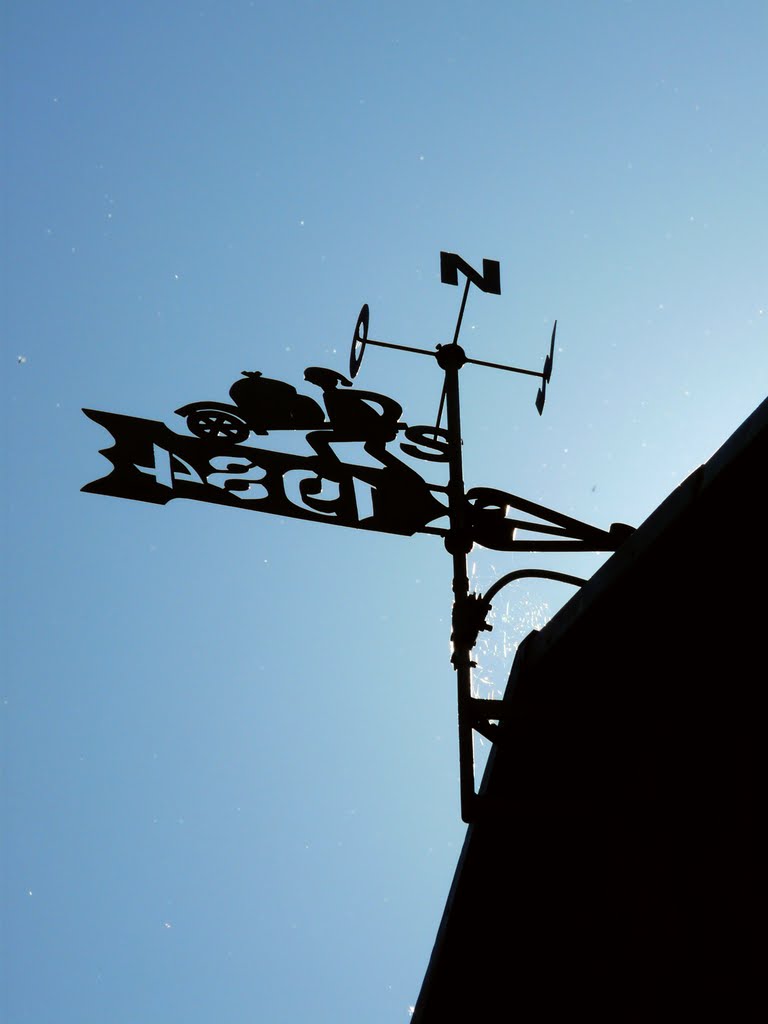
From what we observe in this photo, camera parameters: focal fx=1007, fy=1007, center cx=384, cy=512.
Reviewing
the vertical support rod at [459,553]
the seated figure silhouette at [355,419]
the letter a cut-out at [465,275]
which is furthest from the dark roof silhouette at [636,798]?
the letter a cut-out at [465,275]

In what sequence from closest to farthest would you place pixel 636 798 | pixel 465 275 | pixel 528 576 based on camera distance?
pixel 636 798 < pixel 528 576 < pixel 465 275

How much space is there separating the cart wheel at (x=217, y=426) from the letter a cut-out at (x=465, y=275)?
5.26 feet

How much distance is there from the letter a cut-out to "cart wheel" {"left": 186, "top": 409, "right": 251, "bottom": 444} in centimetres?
160

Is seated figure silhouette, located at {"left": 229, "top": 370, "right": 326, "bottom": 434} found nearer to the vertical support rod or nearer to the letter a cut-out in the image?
the vertical support rod

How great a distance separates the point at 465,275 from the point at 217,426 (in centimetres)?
178

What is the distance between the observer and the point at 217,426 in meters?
4.00

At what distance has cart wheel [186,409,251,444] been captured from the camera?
3.97 meters

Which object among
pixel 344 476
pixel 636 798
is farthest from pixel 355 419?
pixel 636 798

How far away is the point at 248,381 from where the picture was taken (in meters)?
4.12

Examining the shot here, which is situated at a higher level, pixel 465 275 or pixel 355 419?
pixel 465 275

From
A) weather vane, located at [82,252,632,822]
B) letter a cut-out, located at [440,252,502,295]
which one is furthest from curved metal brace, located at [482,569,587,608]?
letter a cut-out, located at [440,252,502,295]

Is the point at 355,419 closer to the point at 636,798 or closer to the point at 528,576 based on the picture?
the point at 528,576

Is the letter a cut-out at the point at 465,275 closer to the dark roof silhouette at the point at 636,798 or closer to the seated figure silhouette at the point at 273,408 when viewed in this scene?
the seated figure silhouette at the point at 273,408

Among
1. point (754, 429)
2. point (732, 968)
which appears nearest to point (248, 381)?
point (754, 429)
